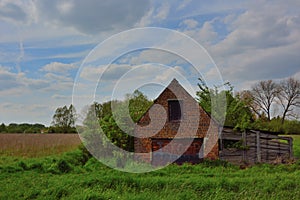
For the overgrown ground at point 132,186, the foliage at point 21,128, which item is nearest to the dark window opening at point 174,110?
the overgrown ground at point 132,186

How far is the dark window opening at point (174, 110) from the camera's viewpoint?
714 inches

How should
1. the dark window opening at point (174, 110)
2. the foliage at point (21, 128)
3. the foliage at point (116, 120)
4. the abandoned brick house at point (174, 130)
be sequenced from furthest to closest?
the foliage at point (21, 128) < the dark window opening at point (174, 110) < the foliage at point (116, 120) < the abandoned brick house at point (174, 130)

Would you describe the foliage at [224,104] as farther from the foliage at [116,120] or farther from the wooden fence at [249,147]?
the foliage at [116,120]

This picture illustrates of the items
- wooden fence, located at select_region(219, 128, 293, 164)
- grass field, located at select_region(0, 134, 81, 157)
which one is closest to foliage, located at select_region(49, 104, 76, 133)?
grass field, located at select_region(0, 134, 81, 157)

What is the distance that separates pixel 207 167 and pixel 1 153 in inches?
412

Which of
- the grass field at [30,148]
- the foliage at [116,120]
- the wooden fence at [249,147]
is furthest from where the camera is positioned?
the grass field at [30,148]

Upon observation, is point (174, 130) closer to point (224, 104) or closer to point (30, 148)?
point (224, 104)

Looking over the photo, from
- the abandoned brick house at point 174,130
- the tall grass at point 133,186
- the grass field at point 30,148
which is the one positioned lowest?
the tall grass at point 133,186

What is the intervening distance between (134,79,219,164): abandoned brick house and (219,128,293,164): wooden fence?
25.2 inches

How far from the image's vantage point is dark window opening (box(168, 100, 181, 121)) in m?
18.1

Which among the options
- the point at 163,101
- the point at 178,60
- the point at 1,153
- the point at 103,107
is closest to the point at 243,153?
the point at 163,101

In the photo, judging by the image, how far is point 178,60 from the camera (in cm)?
1501

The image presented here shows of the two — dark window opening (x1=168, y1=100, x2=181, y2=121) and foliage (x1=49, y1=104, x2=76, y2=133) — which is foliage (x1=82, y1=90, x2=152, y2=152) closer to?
dark window opening (x1=168, y1=100, x2=181, y2=121)

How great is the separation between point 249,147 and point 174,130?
369 centimetres
